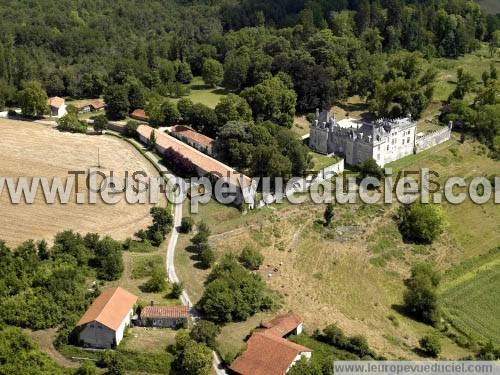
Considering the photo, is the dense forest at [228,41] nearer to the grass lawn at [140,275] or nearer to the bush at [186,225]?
the bush at [186,225]

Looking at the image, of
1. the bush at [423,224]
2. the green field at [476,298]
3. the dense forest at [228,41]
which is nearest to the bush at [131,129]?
the dense forest at [228,41]

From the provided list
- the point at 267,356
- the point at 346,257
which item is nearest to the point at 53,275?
the point at 267,356

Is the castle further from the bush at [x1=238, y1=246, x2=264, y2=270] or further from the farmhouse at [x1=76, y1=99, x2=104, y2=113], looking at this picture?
the farmhouse at [x1=76, y1=99, x2=104, y2=113]

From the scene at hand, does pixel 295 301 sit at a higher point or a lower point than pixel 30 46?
lower

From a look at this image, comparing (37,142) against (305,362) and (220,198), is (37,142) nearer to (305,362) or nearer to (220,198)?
(220,198)

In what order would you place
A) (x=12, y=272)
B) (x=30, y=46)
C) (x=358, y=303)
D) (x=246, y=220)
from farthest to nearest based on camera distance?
(x=30, y=46) → (x=246, y=220) → (x=358, y=303) → (x=12, y=272)

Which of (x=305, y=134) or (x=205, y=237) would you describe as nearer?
(x=205, y=237)

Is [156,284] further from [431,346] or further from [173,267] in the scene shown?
[431,346]

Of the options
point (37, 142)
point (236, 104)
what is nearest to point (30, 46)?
point (37, 142)
